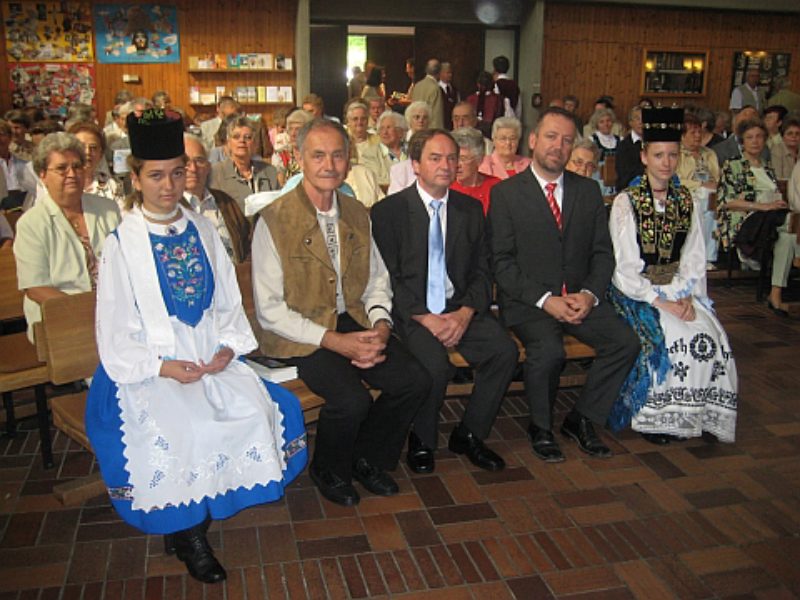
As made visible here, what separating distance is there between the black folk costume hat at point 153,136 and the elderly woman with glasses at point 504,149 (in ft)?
11.0

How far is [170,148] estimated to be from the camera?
2.91m

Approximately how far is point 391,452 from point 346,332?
0.59 metres

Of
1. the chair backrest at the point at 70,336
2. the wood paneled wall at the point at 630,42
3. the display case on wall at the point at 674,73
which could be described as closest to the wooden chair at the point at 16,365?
the chair backrest at the point at 70,336

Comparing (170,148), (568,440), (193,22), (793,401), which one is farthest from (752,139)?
(193,22)

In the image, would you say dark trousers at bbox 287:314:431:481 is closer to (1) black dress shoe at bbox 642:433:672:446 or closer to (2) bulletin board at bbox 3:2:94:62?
(1) black dress shoe at bbox 642:433:672:446

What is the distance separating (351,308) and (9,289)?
1733 mm

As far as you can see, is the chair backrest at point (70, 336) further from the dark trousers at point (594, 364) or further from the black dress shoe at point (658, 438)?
the black dress shoe at point (658, 438)

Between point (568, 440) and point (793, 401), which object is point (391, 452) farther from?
point (793, 401)

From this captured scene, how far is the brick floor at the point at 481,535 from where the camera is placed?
9.32ft

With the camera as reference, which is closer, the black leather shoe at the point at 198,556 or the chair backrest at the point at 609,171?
the black leather shoe at the point at 198,556

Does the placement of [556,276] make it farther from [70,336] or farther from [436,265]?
[70,336]

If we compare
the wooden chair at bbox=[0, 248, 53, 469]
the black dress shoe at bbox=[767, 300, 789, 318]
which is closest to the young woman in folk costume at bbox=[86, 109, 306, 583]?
the wooden chair at bbox=[0, 248, 53, 469]

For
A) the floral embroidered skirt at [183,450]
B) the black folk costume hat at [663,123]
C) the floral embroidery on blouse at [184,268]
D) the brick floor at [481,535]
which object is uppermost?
the black folk costume hat at [663,123]

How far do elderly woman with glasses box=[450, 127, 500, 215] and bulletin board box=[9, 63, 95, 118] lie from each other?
31.3 ft
